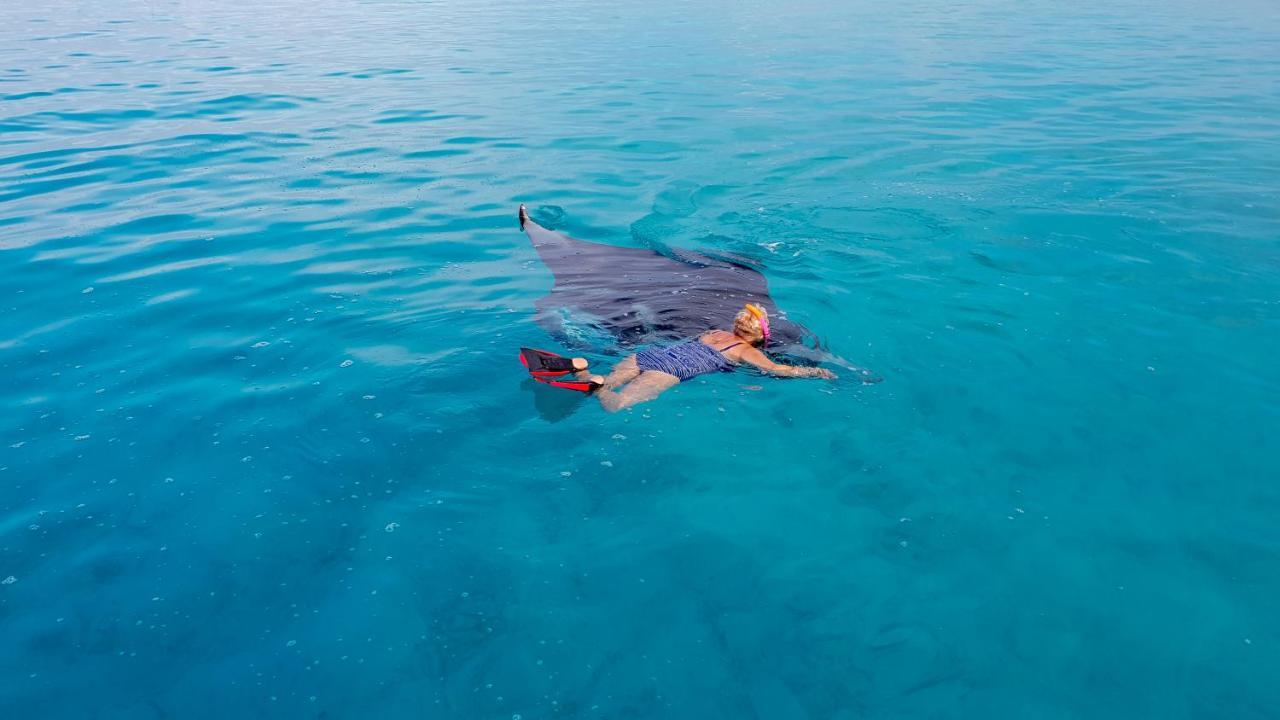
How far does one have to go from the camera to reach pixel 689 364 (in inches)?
258

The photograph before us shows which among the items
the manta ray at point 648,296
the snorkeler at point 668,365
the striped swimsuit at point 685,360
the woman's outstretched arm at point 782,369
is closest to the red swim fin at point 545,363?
the snorkeler at point 668,365

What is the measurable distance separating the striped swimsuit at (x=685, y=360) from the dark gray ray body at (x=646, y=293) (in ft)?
1.67

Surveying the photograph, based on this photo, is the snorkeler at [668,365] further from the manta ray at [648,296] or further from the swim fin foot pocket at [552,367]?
the manta ray at [648,296]

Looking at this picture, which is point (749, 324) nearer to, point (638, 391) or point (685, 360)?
point (685, 360)

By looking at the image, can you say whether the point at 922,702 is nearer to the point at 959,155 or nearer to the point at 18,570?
the point at 18,570

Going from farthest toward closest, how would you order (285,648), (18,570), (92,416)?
1. (92,416)
2. (18,570)
3. (285,648)

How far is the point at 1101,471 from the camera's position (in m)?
5.45

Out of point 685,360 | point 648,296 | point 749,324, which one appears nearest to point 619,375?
point 685,360

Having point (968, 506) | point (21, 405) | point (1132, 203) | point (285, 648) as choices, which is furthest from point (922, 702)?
point (1132, 203)

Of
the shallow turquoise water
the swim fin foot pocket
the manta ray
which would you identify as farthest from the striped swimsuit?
the swim fin foot pocket

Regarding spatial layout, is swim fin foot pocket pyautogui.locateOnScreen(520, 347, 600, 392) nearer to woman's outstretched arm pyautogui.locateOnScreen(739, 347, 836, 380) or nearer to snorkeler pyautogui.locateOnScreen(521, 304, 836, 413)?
snorkeler pyautogui.locateOnScreen(521, 304, 836, 413)

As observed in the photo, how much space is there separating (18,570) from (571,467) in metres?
3.38

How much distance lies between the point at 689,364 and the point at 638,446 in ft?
3.58

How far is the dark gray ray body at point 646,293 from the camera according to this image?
7406 millimetres
